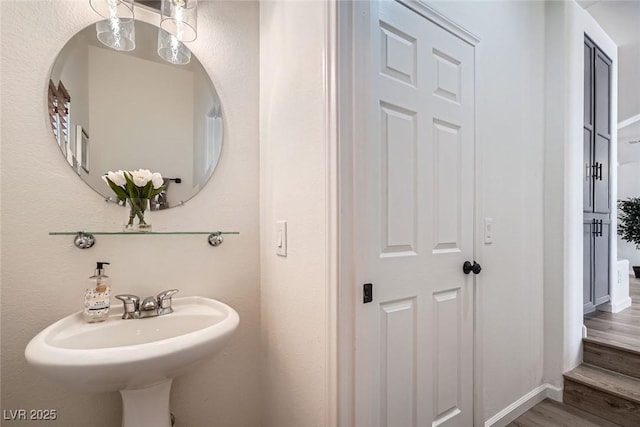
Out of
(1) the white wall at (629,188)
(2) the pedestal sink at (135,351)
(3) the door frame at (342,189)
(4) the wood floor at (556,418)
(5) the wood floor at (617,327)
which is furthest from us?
(1) the white wall at (629,188)

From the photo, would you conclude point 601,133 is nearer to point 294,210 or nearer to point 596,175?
point 596,175

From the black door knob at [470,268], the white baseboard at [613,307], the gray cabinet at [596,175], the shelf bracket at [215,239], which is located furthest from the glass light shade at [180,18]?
the white baseboard at [613,307]

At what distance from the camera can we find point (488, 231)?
5.33ft

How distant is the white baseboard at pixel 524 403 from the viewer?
64.9 inches

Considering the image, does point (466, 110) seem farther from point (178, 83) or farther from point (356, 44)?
point (178, 83)

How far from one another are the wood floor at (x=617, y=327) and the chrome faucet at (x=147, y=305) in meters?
2.66

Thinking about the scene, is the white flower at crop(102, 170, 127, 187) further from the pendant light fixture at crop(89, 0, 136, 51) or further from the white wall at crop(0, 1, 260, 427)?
the pendant light fixture at crop(89, 0, 136, 51)

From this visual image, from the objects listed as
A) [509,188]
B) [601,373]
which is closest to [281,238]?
[509,188]

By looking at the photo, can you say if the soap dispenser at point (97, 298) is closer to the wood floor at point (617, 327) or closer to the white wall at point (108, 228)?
the white wall at point (108, 228)

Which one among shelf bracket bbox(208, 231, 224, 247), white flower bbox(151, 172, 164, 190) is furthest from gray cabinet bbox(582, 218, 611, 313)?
white flower bbox(151, 172, 164, 190)

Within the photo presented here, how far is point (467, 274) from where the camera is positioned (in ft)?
4.95

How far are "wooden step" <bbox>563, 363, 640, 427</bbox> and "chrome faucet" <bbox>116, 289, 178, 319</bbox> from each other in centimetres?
233

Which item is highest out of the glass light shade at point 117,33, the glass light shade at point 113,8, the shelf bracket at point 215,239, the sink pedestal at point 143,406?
the glass light shade at point 113,8

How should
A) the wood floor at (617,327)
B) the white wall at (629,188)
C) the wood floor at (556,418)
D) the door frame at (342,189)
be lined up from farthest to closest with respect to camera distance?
the white wall at (629,188) → the wood floor at (617,327) → the wood floor at (556,418) → the door frame at (342,189)
